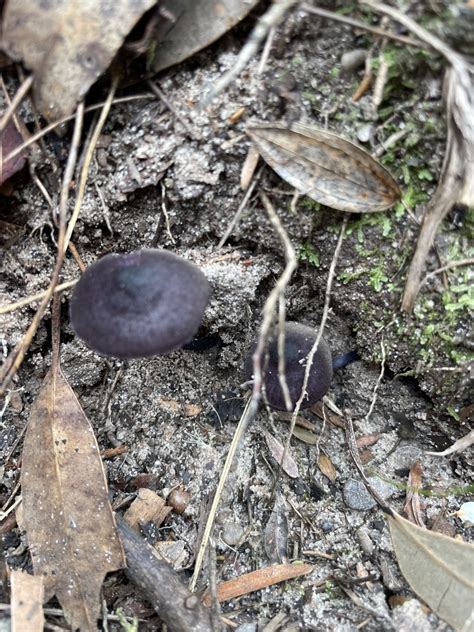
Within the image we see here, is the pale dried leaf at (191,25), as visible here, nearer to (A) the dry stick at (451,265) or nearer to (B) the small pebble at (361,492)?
(A) the dry stick at (451,265)

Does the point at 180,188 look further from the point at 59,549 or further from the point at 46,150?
the point at 59,549

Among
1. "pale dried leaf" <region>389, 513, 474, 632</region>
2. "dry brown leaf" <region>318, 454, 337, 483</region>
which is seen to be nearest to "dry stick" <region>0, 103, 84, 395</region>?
"dry brown leaf" <region>318, 454, 337, 483</region>

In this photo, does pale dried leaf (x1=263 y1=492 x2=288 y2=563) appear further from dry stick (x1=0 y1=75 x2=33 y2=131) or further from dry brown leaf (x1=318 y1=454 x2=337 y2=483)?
dry stick (x1=0 y1=75 x2=33 y2=131)

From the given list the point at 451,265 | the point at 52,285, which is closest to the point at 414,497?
the point at 451,265

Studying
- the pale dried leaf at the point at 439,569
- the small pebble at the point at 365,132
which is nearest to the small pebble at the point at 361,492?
the pale dried leaf at the point at 439,569

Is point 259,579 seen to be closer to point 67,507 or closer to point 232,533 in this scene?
point 232,533

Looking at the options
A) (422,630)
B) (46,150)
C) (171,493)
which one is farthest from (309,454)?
(46,150)
